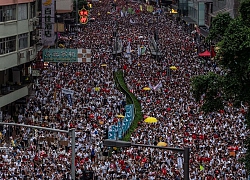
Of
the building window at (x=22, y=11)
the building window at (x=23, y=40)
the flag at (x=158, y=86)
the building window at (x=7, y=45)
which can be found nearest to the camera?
the building window at (x=7, y=45)

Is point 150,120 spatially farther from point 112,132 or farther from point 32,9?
point 32,9

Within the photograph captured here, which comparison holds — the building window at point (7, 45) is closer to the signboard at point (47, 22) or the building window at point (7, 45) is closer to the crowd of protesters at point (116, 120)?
the crowd of protesters at point (116, 120)

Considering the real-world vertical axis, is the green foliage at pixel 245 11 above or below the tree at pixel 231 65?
above

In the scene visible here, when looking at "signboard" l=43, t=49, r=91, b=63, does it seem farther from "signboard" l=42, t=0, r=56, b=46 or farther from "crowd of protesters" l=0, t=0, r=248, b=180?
"signboard" l=42, t=0, r=56, b=46

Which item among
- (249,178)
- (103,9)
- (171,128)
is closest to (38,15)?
(171,128)

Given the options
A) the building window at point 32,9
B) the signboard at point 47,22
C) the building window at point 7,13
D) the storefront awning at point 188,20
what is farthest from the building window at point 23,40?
the storefront awning at point 188,20

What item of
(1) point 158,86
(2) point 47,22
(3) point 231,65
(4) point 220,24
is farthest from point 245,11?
(2) point 47,22

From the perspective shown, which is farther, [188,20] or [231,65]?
[188,20]

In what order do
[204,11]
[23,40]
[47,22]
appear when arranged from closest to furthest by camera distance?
[23,40], [47,22], [204,11]
